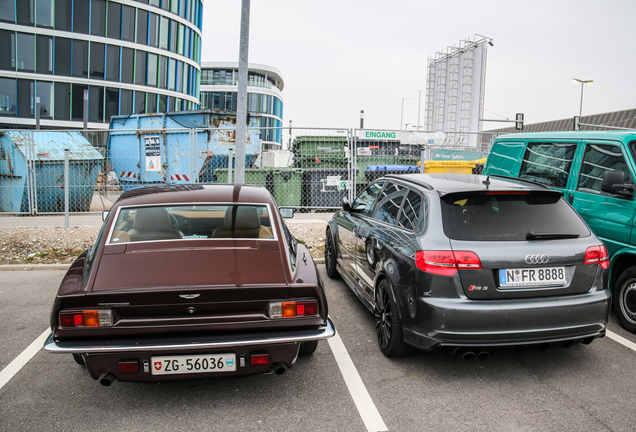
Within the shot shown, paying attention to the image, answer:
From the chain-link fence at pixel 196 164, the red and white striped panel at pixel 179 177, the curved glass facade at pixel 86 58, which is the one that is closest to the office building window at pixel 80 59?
the curved glass facade at pixel 86 58

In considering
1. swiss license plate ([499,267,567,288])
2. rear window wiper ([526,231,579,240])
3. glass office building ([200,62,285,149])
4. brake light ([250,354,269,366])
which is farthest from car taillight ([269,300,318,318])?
glass office building ([200,62,285,149])

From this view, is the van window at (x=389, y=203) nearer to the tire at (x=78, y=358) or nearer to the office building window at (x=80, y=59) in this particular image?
the tire at (x=78, y=358)

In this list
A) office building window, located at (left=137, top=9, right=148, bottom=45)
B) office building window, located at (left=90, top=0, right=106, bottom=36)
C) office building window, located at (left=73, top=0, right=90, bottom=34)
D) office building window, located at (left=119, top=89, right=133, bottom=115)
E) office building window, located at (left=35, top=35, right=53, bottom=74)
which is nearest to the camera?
office building window, located at (left=35, top=35, right=53, bottom=74)

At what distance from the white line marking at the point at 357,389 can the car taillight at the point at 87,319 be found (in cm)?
168

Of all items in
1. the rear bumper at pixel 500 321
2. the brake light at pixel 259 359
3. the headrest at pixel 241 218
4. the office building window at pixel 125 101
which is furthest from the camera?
the office building window at pixel 125 101

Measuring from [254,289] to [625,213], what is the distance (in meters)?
3.78

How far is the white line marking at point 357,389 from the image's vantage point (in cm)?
295

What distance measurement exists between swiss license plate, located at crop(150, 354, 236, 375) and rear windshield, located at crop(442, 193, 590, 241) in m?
1.82

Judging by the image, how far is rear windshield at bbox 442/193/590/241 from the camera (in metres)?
3.55

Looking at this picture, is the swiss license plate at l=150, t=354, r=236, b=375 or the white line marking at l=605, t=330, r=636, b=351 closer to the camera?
the swiss license plate at l=150, t=354, r=236, b=375

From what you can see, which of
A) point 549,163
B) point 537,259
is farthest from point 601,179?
point 537,259

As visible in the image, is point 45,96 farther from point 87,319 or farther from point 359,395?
point 359,395

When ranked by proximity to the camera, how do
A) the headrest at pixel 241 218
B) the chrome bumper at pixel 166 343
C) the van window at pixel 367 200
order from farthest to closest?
the van window at pixel 367 200
the headrest at pixel 241 218
the chrome bumper at pixel 166 343

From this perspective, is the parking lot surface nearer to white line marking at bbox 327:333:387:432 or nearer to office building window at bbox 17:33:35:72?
white line marking at bbox 327:333:387:432
